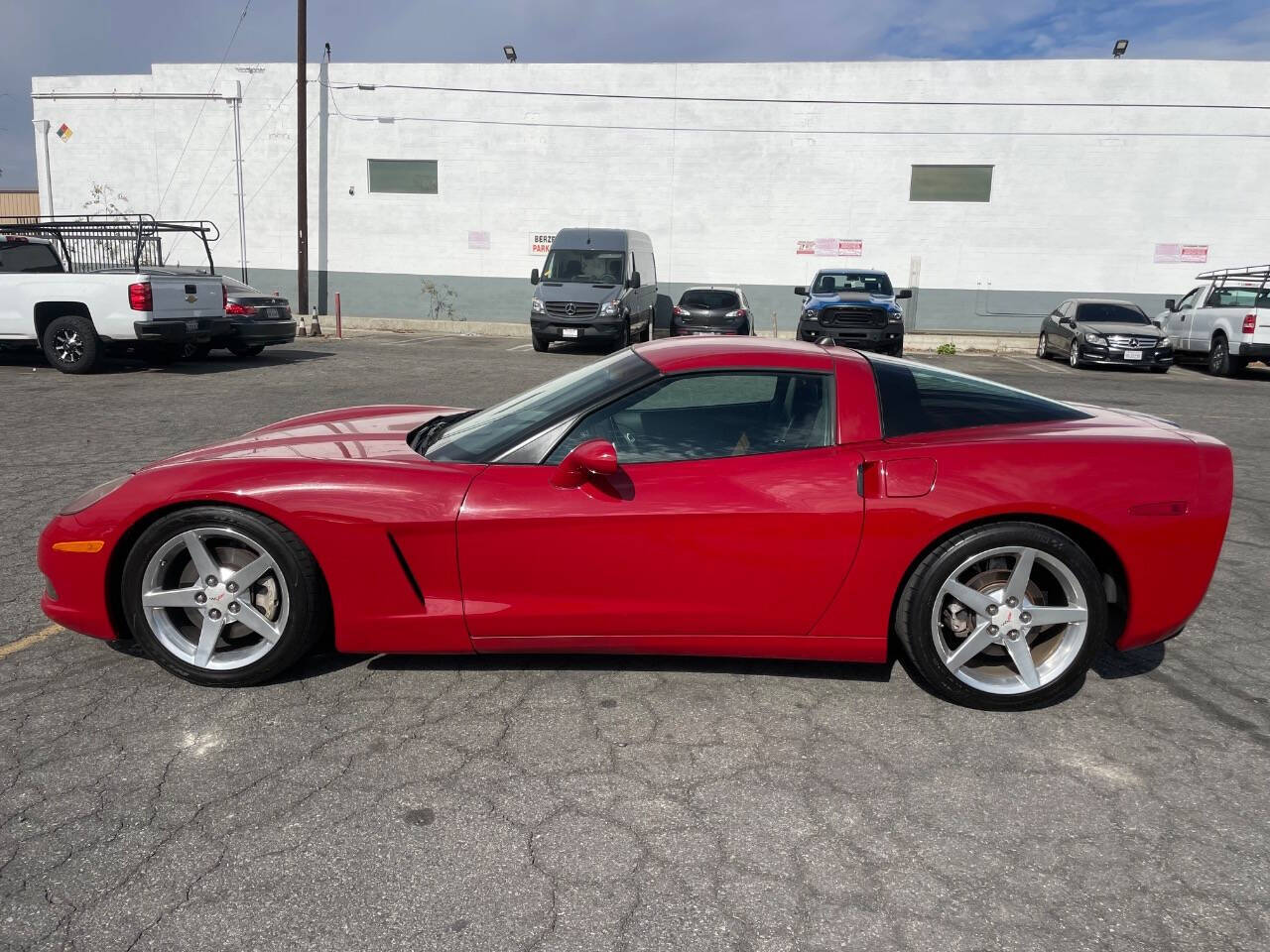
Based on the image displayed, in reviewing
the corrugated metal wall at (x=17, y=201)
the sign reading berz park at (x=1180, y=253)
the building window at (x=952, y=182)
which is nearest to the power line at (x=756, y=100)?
the building window at (x=952, y=182)

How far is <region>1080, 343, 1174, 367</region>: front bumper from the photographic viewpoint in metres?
17.0

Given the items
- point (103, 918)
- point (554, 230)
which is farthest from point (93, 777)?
point (554, 230)

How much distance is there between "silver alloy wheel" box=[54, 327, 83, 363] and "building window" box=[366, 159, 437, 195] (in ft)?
48.2

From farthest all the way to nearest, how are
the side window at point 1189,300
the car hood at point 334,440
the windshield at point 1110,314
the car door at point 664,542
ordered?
the side window at point 1189,300 < the windshield at point 1110,314 < the car hood at point 334,440 < the car door at point 664,542

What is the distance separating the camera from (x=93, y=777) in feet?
9.14

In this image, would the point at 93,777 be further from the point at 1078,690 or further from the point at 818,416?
the point at 1078,690

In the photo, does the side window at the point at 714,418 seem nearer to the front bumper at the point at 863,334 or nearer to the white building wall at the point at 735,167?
the front bumper at the point at 863,334

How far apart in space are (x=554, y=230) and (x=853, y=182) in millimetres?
7976

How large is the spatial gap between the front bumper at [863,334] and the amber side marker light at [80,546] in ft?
48.4

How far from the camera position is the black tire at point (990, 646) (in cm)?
317

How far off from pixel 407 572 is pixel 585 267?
15612 mm

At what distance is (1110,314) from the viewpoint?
18203 mm

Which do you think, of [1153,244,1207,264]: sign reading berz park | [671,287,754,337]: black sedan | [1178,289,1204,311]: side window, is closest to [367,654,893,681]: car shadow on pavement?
[671,287,754,337]: black sedan

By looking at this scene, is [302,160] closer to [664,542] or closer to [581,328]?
[581,328]
